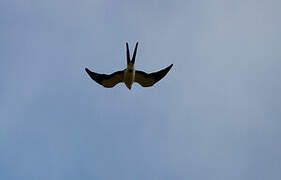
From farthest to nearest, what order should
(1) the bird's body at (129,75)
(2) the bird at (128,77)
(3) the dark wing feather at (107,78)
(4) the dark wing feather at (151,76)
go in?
(4) the dark wing feather at (151,76) → (3) the dark wing feather at (107,78) → (2) the bird at (128,77) → (1) the bird's body at (129,75)

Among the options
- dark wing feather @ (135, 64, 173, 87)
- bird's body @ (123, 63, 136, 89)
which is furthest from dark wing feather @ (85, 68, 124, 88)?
→ dark wing feather @ (135, 64, 173, 87)

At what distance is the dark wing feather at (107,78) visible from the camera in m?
47.0

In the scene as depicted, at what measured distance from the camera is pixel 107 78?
156 feet

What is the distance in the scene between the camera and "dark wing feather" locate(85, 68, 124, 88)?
4700 cm

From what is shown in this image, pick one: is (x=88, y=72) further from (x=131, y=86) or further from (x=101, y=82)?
(x=131, y=86)

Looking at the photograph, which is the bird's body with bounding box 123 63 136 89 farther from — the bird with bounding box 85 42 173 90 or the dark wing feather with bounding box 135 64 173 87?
the dark wing feather with bounding box 135 64 173 87

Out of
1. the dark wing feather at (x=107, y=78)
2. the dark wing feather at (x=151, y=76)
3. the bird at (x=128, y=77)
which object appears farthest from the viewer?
the dark wing feather at (x=151, y=76)

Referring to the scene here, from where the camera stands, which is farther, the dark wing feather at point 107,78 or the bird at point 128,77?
the dark wing feather at point 107,78

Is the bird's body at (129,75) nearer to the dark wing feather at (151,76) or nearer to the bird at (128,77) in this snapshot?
the bird at (128,77)

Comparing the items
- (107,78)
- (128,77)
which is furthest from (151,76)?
(107,78)

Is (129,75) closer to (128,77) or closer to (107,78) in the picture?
(128,77)

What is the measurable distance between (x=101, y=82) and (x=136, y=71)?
3.86 meters

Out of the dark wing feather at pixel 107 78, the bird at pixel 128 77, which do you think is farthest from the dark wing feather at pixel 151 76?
the dark wing feather at pixel 107 78

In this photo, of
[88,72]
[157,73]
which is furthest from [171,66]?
[88,72]
